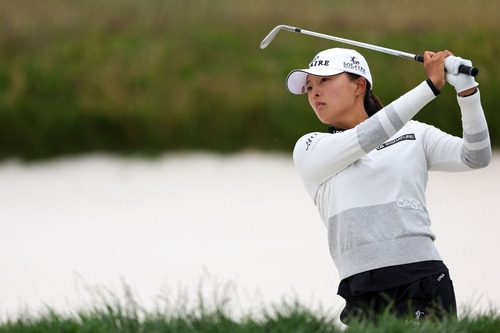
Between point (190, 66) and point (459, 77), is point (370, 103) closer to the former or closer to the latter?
point (459, 77)

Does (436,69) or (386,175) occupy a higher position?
(436,69)

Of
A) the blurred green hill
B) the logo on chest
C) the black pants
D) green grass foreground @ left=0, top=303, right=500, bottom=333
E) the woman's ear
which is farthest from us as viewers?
the blurred green hill

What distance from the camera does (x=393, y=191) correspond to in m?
1.91

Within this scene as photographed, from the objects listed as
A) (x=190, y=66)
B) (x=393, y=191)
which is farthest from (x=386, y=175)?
(x=190, y=66)

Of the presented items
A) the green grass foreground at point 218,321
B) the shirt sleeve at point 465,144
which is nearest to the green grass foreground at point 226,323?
the green grass foreground at point 218,321

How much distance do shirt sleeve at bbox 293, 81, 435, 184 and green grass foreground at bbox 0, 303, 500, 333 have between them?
34cm

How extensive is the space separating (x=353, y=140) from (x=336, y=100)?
0.55ft

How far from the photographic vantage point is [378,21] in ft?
15.7

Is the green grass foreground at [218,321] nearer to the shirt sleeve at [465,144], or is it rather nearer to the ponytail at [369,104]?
the shirt sleeve at [465,144]

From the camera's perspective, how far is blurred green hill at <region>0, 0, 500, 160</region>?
4.54m

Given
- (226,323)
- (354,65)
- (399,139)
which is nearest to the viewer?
(226,323)

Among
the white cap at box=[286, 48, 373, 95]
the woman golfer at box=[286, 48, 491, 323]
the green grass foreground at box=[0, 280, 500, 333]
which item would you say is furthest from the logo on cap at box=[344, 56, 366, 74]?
the green grass foreground at box=[0, 280, 500, 333]

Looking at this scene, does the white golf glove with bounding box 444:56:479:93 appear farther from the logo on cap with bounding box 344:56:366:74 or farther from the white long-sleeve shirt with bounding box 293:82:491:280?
the logo on cap with bounding box 344:56:366:74

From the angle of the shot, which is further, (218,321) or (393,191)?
(393,191)
